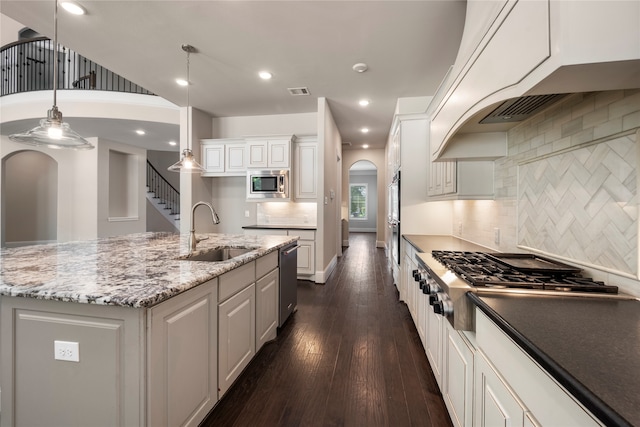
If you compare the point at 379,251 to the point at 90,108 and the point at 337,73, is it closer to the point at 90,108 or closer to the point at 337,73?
the point at 337,73

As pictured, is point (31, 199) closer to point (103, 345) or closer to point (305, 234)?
point (305, 234)

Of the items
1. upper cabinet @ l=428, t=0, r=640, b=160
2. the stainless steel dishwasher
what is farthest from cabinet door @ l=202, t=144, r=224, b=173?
upper cabinet @ l=428, t=0, r=640, b=160

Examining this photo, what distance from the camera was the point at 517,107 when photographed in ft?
4.73

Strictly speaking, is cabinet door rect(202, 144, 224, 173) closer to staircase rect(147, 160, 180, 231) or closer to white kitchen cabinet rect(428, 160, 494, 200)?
white kitchen cabinet rect(428, 160, 494, 200)

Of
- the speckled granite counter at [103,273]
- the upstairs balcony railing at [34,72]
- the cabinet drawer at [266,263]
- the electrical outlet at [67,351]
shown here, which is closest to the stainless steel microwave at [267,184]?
the cabinet drawer at [266,263]

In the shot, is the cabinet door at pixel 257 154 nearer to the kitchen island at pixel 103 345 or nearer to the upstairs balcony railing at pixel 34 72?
the kitchen island at pixel 103 345

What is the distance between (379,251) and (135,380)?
6853mm

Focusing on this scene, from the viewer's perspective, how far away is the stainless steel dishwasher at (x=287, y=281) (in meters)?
2.63

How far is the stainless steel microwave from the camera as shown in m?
4.54

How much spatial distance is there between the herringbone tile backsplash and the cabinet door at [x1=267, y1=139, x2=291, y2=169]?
11.4 feet

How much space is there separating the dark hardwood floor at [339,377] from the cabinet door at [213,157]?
307 cm

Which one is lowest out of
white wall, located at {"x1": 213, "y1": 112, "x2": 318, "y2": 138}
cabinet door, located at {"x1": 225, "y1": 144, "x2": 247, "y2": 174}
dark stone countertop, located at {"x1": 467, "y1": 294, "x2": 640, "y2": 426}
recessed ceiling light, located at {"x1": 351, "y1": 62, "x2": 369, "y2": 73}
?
dark stone countertop, located at {"x1": 467, "y1": 294, "x2": 640, "y2": 426}

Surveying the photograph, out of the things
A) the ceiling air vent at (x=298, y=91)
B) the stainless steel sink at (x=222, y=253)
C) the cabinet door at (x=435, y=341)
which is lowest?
the cabinet door at (x=435, y=341)

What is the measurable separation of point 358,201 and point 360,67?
32.7 feet
